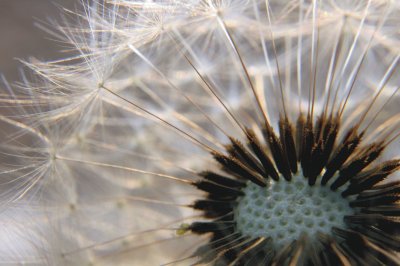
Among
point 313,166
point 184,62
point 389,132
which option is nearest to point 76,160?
point 184,62

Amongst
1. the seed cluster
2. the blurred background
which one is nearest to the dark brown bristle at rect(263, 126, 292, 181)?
the seed cluster

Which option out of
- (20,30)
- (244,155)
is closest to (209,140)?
(244,155)

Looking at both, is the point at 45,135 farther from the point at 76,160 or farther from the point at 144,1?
the point at 144,1

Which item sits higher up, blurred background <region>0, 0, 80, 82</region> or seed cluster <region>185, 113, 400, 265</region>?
blurred background <region>0, 0, 80, 82</region>

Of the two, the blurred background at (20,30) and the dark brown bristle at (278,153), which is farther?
the blurred background at (20,30)

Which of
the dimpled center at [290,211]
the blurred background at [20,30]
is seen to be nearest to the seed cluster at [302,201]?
the dimpled center at [290,211]

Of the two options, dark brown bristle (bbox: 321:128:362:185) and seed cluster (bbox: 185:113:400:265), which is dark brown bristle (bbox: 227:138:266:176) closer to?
seed cluster (bbox: 185:113:400:265)

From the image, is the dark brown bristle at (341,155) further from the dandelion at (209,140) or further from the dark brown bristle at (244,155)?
the dark brown bristle at (244,155)
